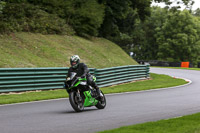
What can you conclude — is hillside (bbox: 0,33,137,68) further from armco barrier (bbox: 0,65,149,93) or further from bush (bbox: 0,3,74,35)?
armco barrier (bbox: 0,65,149,93)

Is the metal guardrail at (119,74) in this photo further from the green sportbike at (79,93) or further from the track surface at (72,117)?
the green sportbike at (79,93)

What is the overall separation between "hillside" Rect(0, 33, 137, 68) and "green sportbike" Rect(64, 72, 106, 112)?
10315 mm

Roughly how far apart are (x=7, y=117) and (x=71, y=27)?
2511 centimetres

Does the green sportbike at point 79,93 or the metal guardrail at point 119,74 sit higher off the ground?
the green sportbike at point 79,93

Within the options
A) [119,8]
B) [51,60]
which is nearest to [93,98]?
[51,60]

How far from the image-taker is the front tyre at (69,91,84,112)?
1073cm

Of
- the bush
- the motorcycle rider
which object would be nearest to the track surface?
the motorcycle rider

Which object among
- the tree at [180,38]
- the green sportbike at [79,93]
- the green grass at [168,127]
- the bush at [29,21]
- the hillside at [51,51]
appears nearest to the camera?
the green grass at [168,127]

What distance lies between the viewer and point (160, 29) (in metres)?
83.7

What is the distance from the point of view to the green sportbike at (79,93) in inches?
427

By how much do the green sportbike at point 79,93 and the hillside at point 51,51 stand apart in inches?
406

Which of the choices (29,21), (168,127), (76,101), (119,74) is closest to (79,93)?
(76,101)

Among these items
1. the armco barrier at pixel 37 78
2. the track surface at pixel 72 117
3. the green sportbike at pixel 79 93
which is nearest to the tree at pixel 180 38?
the armco barrier at pixel 37 78

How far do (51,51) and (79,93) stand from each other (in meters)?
17.4
